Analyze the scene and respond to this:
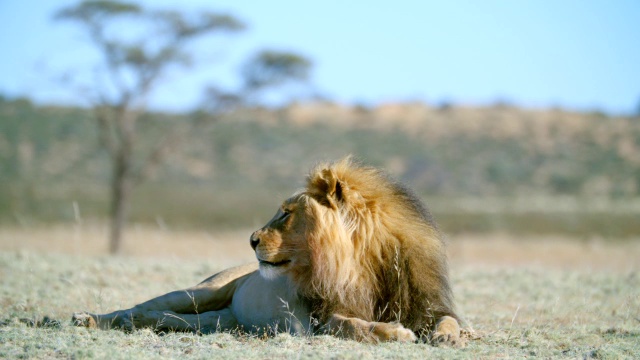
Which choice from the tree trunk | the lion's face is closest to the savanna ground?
the lion's face

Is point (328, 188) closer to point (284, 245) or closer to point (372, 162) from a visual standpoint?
point (284, 245)

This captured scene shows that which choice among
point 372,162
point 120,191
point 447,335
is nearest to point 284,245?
point 447,335

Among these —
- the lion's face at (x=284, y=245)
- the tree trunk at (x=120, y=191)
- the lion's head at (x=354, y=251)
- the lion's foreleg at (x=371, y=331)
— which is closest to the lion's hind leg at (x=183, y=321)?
the lion's face at (x=284, y=245)

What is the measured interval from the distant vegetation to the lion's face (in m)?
20.5

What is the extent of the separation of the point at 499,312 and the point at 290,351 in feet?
11.2

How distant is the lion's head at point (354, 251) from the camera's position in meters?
5.71

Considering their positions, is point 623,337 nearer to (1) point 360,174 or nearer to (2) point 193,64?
(1) point 360,174

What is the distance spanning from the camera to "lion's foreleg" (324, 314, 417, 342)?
547 cm

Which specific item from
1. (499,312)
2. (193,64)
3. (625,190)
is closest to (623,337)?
(499,312)

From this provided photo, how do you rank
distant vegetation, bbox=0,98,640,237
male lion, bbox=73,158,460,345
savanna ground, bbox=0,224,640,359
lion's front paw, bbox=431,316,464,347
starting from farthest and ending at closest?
distant vegetation, bbox=0,98,640,237 → male lion, bbox=73,158,460,345 → lion's front paw, bbox=431,316,464,347 → savanna ground, bbox=0,224,640,359

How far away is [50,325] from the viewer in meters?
6.29

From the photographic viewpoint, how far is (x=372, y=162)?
29906mm

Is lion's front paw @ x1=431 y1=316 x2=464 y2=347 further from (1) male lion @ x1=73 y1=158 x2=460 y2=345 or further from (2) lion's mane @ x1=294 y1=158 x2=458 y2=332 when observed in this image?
(2) lion's mane @ x1=294 y1=158 x2=458 y2=332

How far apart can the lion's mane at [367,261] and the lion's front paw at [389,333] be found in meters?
0.19
